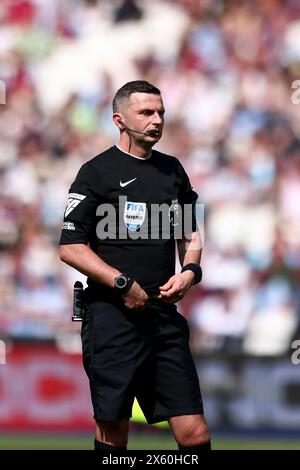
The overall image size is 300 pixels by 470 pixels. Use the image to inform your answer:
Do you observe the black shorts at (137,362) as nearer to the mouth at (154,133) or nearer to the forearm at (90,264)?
the forearm at (90,264)

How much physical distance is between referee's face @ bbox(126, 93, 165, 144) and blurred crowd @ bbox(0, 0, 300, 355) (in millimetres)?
5227

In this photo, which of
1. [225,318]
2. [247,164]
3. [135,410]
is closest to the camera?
[135,410]

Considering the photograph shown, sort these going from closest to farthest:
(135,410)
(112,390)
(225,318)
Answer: (112,390) → (135,410) → (225,318)

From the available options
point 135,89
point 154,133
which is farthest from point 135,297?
point 135,89

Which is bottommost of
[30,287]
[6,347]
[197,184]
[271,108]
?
[6,347]

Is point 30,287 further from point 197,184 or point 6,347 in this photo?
point 197,184

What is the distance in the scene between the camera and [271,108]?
11211mm

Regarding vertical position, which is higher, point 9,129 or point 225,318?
point 9,129

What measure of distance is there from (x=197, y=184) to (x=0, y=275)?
2.35 m

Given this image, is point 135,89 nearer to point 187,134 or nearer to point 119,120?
point 119,120

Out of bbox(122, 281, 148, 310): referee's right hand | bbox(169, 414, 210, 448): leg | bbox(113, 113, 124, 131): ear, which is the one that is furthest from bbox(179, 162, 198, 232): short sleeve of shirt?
bbox(169, 414, 210, 448): leg

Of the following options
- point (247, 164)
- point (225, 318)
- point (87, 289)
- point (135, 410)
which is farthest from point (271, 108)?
point (87, 289)

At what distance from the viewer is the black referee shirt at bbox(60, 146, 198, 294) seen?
4.75 m

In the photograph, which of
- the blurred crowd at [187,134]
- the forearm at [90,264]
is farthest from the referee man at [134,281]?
the blurred crowd at [187,134]
